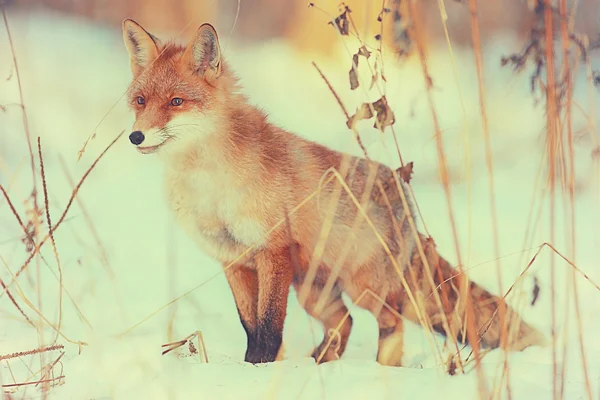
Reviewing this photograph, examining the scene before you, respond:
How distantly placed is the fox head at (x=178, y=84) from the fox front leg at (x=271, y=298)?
1.59ft

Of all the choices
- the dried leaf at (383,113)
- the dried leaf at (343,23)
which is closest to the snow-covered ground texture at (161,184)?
the dried leaf at (383,113)

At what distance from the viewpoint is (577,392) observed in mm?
1564

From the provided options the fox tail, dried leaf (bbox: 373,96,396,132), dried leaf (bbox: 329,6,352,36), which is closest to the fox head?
dried leaf (bbox: 329,6,352,36)

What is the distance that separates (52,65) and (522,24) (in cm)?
181

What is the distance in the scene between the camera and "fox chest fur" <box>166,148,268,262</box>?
198cm

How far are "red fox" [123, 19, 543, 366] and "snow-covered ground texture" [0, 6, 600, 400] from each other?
90 millimetres

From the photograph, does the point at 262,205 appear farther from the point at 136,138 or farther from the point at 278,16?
the point at 278,16

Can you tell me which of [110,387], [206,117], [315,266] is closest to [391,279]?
[315,266]

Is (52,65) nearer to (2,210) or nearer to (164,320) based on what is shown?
(2,210)

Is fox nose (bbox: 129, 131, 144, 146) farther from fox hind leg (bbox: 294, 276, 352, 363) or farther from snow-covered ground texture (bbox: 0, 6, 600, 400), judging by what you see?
fox hind leg (bbox: 294, 276, 352, 363)

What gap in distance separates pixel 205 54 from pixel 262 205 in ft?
1.80

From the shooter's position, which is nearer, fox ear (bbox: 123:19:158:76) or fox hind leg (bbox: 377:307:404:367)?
fox ear (bbox: 123:19:158:76)

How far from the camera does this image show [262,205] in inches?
78.6

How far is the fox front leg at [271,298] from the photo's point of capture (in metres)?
2.01
